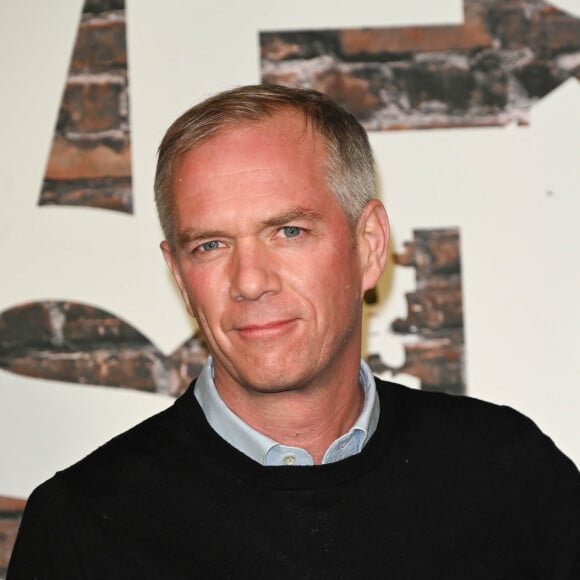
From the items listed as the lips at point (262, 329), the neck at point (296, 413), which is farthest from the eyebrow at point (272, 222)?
the neck at point (296, 413)

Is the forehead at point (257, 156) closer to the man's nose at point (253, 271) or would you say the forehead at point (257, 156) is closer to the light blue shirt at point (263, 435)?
the man's nose at point (253, 271)

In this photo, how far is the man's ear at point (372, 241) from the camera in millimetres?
1702

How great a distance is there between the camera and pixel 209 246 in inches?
61.5

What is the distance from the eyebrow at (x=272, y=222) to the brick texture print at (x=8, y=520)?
103 centimetres

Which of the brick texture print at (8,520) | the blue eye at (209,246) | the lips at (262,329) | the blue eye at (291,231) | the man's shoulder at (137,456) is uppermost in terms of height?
the blue eye at (291,231)

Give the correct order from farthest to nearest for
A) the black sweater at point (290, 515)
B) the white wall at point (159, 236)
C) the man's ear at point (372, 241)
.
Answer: the white wall at point (159, 236) → the man's ear at point (372, 241) → the black sweater at point (290, 515)

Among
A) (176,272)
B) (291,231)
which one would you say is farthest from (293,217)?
(176,272)

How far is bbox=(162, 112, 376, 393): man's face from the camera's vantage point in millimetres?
1521

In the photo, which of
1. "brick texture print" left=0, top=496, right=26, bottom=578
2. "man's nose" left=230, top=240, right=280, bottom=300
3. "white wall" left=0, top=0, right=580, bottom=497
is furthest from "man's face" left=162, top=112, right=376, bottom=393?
"brick texture print" left=0, top=496, right=26, bottom=578

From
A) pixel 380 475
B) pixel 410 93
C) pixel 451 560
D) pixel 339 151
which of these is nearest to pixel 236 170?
pixel 339 151

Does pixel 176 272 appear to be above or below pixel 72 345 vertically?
above

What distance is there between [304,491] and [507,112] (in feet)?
3.92

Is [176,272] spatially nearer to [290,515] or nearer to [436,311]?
[290,515]

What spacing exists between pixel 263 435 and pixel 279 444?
0.03m
